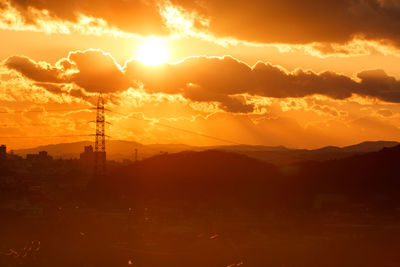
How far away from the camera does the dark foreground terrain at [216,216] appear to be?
208 ft

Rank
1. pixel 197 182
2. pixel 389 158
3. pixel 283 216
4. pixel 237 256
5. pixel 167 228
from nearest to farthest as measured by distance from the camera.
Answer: pixel 237 256 → pixel 167 228 → pixel 283 216 → pixel 389 158 → pixel 197 182

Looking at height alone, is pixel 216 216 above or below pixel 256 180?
below

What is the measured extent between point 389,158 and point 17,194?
9096 cm

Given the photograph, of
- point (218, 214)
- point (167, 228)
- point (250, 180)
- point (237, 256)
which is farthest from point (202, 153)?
point (237, 256)

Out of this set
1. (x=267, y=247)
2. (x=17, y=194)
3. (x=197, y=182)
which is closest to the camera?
(x=267, y=247)

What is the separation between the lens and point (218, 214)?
96.7 meters

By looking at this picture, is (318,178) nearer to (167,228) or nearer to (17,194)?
(167,228)

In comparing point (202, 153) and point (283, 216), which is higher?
point (202, 153)

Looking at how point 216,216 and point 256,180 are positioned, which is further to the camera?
point 256,180

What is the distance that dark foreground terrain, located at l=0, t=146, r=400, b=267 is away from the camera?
63.5m

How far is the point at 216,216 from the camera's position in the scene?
94.1 m

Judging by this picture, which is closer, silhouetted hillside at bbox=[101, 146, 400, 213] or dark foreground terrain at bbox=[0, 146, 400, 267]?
dark foreground terrain at bbox=[0, 146, 400, 267]

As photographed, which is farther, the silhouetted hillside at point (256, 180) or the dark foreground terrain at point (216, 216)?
the silhouetted hillside at point (256, 180)

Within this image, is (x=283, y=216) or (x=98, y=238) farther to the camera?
(x=283, y=216)
